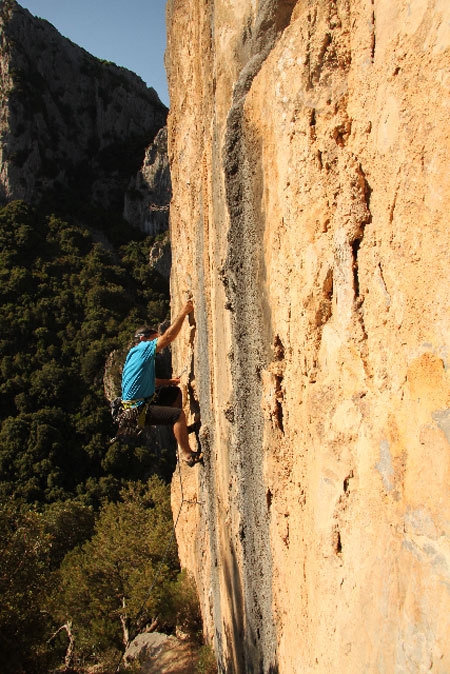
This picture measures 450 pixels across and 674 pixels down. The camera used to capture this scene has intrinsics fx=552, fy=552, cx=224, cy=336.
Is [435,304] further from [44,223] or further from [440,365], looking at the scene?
[44,223]

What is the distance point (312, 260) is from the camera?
276 centimetres

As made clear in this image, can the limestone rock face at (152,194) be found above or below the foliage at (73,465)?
above

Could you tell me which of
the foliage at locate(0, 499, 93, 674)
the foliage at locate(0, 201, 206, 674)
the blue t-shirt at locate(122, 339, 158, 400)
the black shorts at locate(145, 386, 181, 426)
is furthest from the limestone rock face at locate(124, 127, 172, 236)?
the blue t-shirt at locate(122, 339, 158, 400)

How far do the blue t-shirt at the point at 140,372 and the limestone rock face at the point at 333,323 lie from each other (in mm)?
1140

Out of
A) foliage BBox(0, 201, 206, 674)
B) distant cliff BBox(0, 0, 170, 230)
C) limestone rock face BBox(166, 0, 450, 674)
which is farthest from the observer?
distant cliff BBox(0, 0, 170, 230)

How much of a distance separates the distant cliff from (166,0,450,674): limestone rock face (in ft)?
135

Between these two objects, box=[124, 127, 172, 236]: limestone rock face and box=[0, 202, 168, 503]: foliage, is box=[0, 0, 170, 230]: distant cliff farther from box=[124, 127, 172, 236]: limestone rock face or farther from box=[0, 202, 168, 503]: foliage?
box=[0, 202, 168, 503]: foliage

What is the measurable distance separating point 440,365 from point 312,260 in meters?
1.10

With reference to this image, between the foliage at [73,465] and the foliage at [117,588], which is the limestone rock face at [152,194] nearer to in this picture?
the foliage at [73,465]

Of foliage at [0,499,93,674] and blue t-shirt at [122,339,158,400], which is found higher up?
blue t-shirt at [122,339,158,400]

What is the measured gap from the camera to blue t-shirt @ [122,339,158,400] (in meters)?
5.45

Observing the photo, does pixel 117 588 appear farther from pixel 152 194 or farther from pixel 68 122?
pixel 68 122

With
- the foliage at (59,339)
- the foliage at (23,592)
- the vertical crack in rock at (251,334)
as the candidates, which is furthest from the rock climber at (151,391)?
the foliage at (59,339)

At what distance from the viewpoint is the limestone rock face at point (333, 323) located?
189cm
